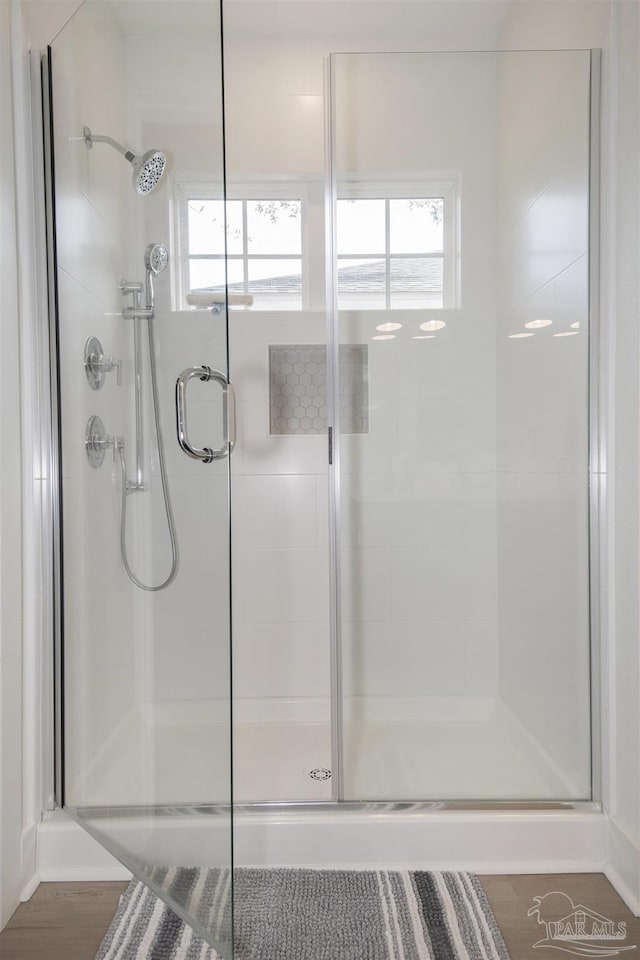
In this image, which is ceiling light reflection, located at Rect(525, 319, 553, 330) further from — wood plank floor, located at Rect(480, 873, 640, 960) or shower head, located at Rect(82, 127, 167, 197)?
wood plank floor, located at Rect(480, 873, 640, 960)

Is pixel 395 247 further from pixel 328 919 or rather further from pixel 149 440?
pixel 328 919

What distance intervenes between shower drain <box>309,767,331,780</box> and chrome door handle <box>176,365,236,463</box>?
119 cm

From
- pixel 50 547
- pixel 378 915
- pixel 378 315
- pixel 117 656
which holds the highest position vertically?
pixel 378 315

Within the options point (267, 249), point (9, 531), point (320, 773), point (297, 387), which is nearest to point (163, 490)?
point (9, 531)

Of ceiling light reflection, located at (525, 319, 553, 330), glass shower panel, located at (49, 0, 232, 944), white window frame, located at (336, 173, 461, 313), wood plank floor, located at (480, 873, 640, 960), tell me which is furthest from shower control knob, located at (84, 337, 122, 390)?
wood plank floor, located at (480, 873, 640, 960)

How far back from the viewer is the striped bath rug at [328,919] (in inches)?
61.7

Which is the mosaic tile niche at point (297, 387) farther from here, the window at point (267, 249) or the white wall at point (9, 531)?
the white wall at point (9, 531)

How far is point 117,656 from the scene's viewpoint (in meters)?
1.62

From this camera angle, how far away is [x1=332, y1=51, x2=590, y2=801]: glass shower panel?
1.98 m

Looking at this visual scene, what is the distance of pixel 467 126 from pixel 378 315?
0.57 metres

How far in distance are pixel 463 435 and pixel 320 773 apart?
1072mm

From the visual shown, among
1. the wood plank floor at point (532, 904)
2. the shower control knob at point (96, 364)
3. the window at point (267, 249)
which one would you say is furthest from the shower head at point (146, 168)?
the wood plank floor at point (532, 904)

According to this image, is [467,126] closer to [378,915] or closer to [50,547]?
[50,547]

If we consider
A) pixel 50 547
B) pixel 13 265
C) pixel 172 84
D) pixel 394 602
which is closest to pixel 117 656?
pixel 50 547
